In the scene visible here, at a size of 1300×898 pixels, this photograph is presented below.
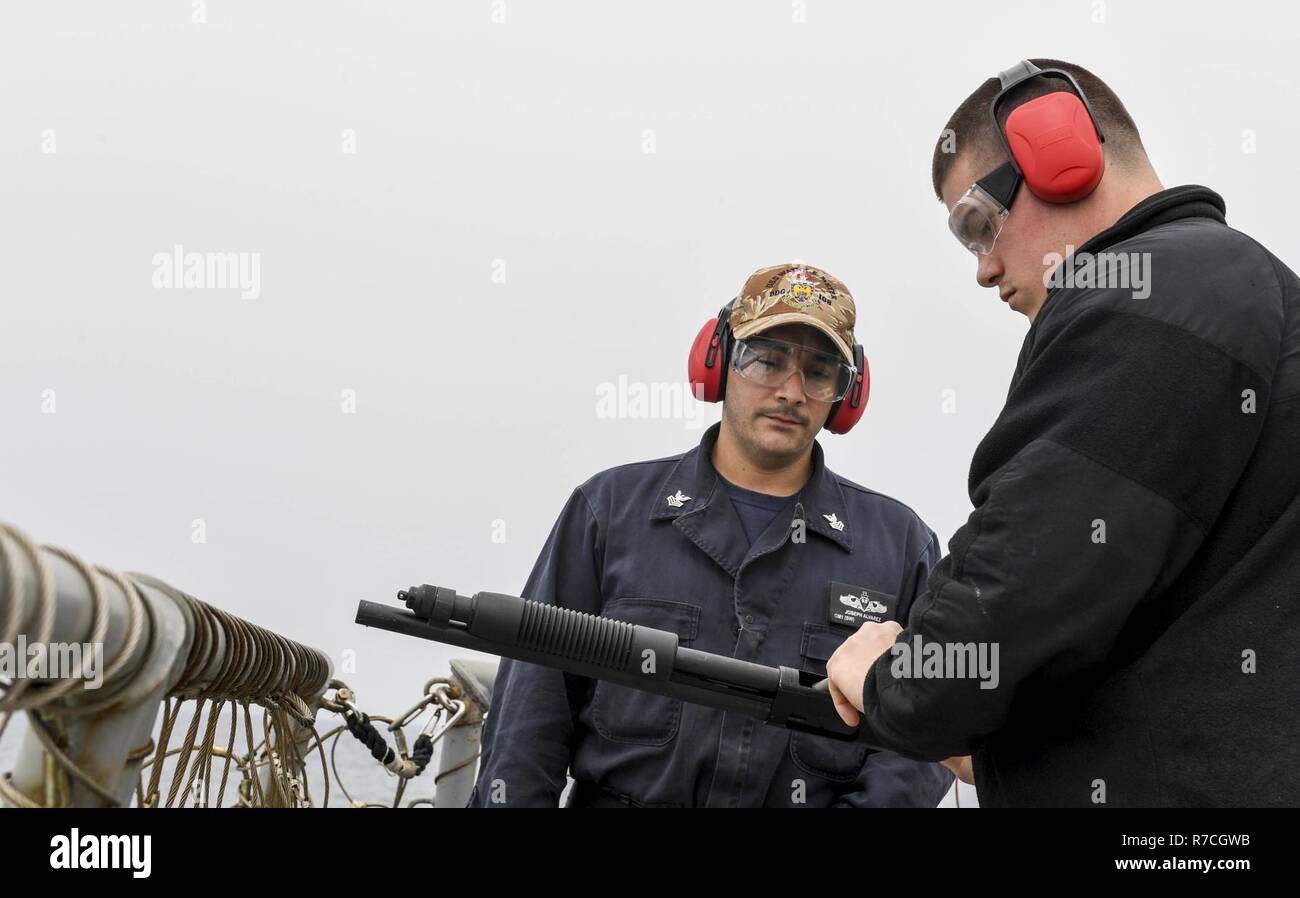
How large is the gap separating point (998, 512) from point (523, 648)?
3.21ft

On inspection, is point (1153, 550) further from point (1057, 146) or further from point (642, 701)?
point (642, 701)

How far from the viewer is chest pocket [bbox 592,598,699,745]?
2.87 m

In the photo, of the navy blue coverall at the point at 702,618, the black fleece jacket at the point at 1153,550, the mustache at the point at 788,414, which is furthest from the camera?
the mustache at the point at 788,414

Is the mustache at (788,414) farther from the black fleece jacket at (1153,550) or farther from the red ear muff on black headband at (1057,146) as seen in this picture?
the black fleece jacket at (1153,550)

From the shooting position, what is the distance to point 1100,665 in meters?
1.62

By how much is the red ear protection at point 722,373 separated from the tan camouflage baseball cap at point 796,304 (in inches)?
2.6

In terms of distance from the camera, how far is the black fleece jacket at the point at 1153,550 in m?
1.53

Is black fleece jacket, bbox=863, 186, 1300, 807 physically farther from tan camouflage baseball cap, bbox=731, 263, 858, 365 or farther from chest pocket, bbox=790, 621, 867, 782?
tan camouflage baseball cap, bbox=731, 263, 858, 365

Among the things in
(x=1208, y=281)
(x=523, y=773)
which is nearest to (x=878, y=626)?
(x=1208, y=281)

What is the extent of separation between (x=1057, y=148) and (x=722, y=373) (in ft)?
5.08

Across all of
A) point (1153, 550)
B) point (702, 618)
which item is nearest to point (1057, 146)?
point (1153, 550)

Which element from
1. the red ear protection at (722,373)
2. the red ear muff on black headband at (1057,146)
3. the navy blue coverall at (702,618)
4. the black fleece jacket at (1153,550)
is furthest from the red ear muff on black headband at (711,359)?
the black fleece jacket at (1153,550)

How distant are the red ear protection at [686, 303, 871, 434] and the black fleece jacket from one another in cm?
171

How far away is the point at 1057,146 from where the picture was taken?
1903 mm
